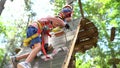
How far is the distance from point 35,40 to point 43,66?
2.03 ft

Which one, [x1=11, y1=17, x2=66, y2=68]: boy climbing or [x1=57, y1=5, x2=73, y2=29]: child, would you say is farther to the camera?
[x1=57, y1=5, x2=73, y2=29]: child

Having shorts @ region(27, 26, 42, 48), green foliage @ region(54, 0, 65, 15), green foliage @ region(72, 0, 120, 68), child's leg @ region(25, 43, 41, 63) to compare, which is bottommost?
green foliage @ region(72, 0, 120, 68)

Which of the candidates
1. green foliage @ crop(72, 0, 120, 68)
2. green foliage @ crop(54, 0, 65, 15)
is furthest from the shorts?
green foliage @ crop(54, 0, 65, 15)

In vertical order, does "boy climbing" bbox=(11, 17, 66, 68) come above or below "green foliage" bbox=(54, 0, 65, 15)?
above

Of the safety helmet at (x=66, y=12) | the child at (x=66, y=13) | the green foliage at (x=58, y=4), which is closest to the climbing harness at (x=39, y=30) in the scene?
the child at (x=66, y=13)

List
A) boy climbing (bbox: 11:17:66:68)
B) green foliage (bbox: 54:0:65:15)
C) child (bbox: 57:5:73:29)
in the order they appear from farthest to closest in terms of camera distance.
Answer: green foliage (bbox: 54:0:65:15) → child (bbox: 57:5:73:29) → boy climbing (bbox: 11:17:66:68)

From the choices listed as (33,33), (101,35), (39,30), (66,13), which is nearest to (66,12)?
(66,13)

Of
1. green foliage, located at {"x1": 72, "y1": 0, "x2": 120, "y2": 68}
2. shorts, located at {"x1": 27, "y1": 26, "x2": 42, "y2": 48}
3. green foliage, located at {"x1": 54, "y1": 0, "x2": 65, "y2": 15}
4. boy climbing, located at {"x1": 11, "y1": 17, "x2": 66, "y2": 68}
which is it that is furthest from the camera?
green foliage, located at {"x1": 54, "y1": 0, "x2": 65, "y2": 15}

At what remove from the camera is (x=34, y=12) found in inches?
1009

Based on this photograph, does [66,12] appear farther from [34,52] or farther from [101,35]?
[101,35]

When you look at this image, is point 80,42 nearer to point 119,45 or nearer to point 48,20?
point 48,20

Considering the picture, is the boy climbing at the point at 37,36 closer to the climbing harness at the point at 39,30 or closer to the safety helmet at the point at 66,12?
the climbing harness at the point at 39,30

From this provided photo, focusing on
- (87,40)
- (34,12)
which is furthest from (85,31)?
(34,12)

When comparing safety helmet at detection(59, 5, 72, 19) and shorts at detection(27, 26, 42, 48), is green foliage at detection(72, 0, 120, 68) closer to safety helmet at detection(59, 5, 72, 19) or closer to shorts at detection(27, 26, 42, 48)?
safety helmet at detection(59, 5, 72, 19)
